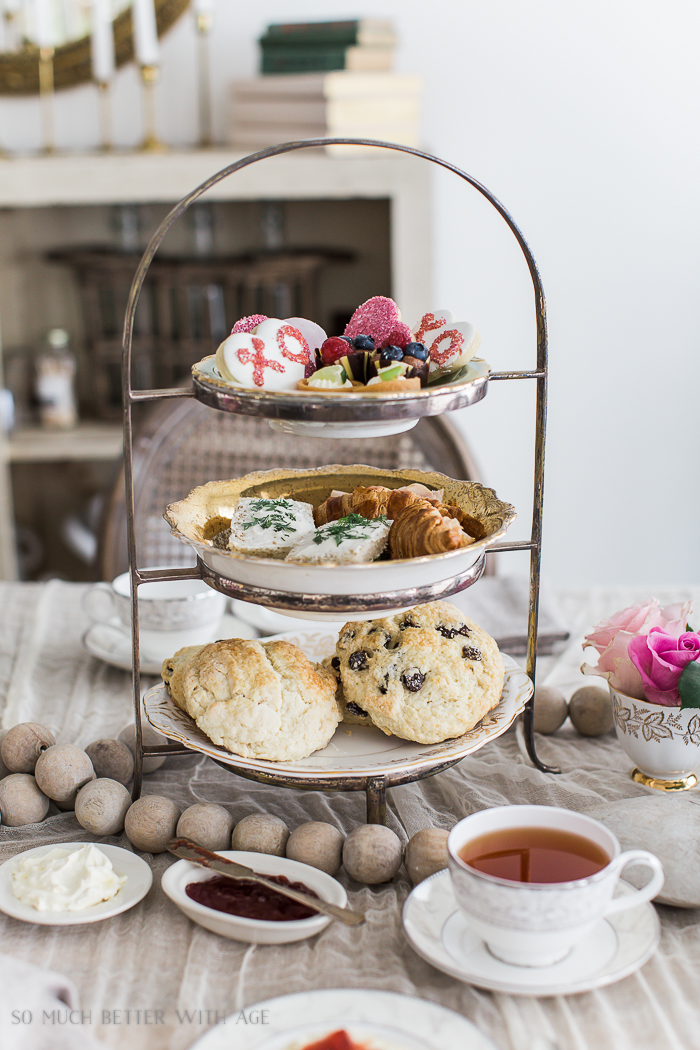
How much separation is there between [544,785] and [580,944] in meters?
0.26

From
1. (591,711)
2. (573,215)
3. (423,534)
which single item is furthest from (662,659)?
(573,215)

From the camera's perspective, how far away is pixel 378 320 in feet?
2.88

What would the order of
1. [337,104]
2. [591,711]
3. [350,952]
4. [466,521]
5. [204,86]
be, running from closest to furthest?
[350,952], [466,521], [591,711], [337,104], [204,86]

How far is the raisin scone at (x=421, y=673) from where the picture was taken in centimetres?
85

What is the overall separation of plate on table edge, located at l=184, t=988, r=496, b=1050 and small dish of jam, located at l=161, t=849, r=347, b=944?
2.6 inches

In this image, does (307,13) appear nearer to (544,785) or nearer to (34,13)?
(34,13)

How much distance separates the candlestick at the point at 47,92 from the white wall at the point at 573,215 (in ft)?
0.18

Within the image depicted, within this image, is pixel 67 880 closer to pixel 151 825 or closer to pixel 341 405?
pixel 151 825

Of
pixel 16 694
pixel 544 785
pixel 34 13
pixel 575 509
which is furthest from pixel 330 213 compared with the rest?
pixel 544 785

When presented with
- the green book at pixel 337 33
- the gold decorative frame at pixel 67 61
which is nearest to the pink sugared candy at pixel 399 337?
the green book at pixel 337 33

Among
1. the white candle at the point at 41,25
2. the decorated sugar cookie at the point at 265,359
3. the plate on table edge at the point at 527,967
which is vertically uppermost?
the white candle at the point at 41,25

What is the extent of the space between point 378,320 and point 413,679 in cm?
33

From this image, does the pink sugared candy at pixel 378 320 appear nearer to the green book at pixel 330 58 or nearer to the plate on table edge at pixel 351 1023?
the plate on table edge at pixel 351 1023

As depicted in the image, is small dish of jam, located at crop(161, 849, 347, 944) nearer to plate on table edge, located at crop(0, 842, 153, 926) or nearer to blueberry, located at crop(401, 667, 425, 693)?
plate on table edge, located at crop(0, 842, 153, 926)
